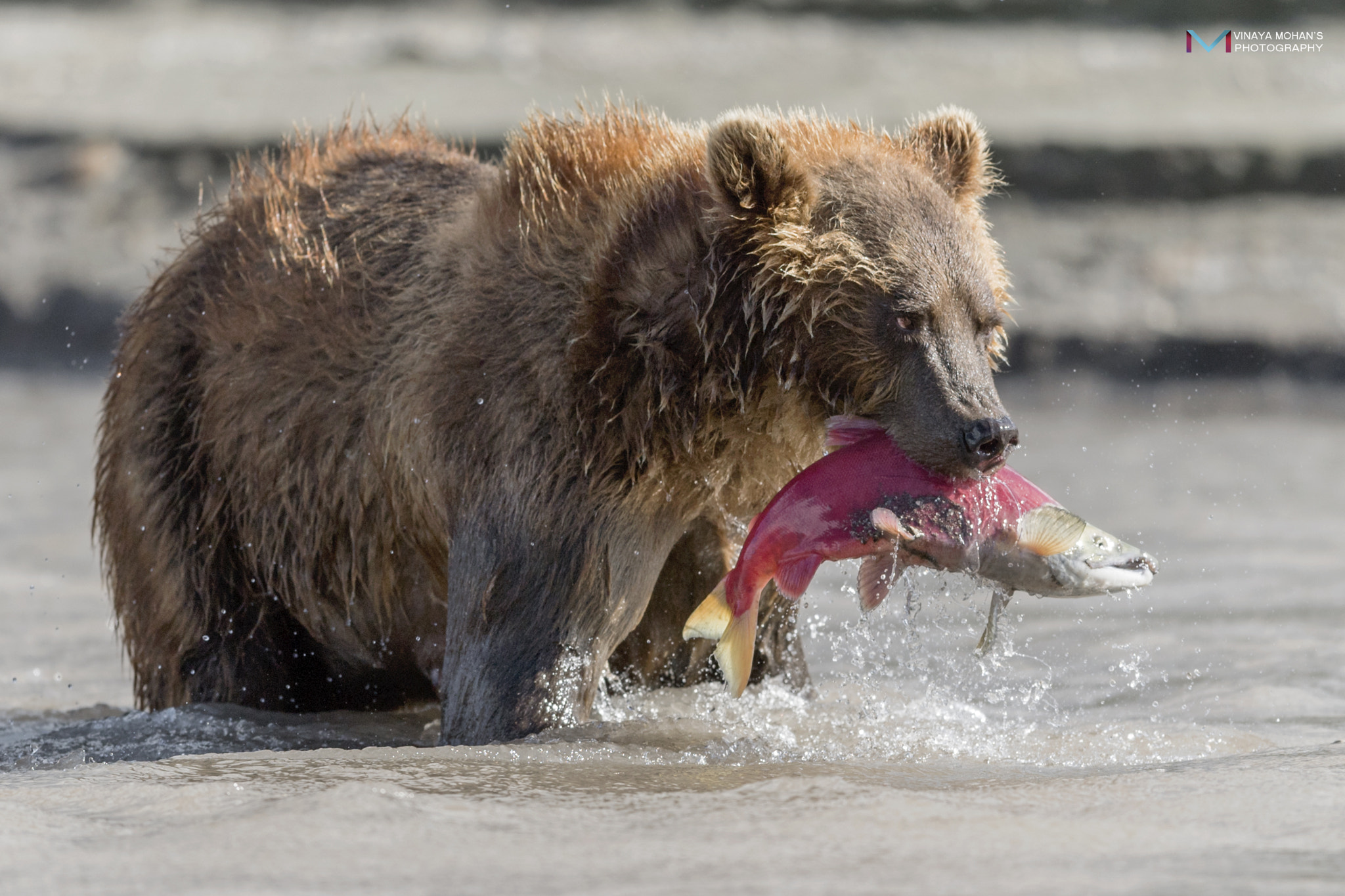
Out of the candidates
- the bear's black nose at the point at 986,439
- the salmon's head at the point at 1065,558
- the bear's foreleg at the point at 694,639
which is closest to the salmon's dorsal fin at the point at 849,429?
the bear's black nose at the point at 986,439

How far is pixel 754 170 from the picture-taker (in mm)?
4715

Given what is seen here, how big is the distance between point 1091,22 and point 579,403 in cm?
1346

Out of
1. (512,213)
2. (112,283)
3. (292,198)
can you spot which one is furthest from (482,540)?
(112,283)

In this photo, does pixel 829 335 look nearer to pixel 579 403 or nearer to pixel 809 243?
pixel 809 243

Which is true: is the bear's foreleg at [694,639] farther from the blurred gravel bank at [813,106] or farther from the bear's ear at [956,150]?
the blurred gravel bank at [813,106]

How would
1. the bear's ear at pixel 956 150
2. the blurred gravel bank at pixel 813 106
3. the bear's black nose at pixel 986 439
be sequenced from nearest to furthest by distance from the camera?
the bear's black nose at pixel 986 439
the bear's ear at pixel 956 150
the blurred gravel bank at pixel 813 106

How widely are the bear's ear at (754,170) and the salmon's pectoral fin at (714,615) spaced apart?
109cm

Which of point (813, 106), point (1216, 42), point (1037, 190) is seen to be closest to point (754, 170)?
point (813, 106)

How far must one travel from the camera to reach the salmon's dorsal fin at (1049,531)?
4473mm

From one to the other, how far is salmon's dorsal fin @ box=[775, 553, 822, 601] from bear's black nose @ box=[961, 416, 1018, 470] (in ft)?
1.73

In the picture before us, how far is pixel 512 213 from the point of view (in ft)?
17.4

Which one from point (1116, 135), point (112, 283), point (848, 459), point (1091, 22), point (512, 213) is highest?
point (1091, 22)

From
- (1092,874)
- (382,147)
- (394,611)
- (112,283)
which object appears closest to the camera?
(1092,874)

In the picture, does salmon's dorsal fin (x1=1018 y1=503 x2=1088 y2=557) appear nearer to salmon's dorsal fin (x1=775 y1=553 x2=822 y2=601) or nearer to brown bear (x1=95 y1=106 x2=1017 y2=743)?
brown bear (x1=95 y1=106 x2=1017 y2=743)
